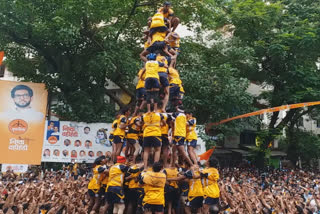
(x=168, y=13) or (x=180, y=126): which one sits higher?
(x=168, y=13)

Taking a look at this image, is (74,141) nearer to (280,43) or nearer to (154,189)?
(154,189)

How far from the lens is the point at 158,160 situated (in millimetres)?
7723

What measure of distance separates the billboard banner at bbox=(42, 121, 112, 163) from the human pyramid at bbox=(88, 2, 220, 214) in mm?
6750

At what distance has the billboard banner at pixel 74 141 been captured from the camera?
1543 centimetres

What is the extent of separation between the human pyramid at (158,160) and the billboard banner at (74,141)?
22.1ft

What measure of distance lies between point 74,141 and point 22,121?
292cm

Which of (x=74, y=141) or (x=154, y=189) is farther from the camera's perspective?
(x=74, y=141)

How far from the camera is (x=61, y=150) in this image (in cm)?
1541

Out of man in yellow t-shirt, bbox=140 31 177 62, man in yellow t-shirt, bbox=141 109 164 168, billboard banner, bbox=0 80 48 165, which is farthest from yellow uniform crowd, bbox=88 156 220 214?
billboard banner, bbox=0 80 48 165

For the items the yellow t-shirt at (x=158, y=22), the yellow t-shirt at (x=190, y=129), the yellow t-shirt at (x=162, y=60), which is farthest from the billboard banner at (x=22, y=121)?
the yellow t-shirt at (x=190, y=129)

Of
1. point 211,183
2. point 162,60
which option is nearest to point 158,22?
point 162,60

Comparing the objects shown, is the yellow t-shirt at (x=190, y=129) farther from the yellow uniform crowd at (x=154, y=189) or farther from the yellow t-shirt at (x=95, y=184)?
the yellow t-shirt at (x=95, y=184)

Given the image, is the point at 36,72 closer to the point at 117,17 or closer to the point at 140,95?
the point at 117,17

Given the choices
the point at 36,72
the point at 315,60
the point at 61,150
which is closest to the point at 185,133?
the point at 61,150
